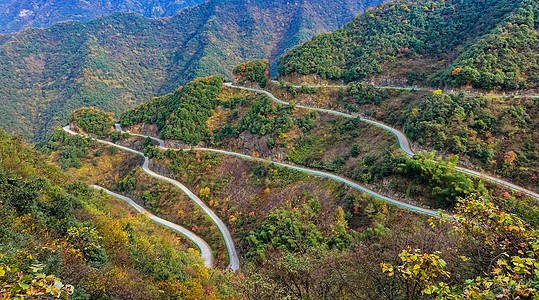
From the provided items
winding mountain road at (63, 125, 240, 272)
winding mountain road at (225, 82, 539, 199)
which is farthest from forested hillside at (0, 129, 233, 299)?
winding mountain road at (225, 82, 539, 199)

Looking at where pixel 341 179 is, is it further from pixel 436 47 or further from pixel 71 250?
pixel 436 47

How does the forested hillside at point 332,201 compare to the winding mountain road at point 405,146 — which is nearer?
the forested hillside at point 332,201

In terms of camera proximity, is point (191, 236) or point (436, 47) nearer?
point (191, 236)

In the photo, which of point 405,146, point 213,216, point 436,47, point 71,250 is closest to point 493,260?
point 71,250

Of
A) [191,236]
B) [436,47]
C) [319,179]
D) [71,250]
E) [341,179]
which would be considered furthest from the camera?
[436,47]

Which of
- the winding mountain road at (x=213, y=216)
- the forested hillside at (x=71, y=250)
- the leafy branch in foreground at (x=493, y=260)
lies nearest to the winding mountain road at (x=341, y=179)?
the leafy branch in foreground at (x=493, y=260)

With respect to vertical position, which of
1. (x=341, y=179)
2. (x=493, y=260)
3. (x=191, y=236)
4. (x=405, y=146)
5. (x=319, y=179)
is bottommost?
(x=191, y=236)

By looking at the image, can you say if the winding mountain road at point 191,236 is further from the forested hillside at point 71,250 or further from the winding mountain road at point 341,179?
the winding mountain road at point 341,179

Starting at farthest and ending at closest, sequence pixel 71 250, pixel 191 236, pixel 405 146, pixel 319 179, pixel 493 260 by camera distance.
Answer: pixel 191 236 → pixel 319 179 → pixel 405 146 → pixel 71 250 → pixel 493 260

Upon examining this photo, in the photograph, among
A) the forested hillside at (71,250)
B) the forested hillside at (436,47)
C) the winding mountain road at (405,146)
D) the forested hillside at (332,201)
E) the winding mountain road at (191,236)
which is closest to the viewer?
the forested hillside at (332,201)
